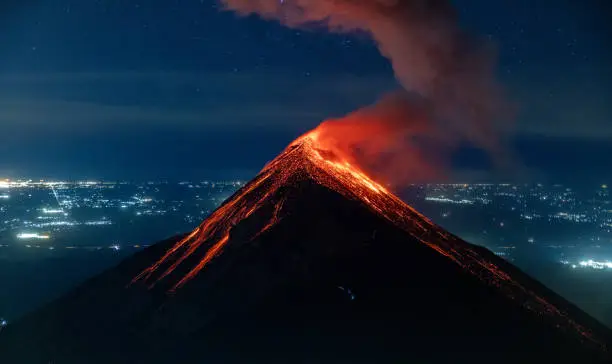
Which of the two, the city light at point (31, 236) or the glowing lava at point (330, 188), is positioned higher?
the glowing lava at point (330, 188)

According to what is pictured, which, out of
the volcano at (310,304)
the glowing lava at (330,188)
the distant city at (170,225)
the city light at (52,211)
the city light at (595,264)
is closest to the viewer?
the volcano at (310,304)

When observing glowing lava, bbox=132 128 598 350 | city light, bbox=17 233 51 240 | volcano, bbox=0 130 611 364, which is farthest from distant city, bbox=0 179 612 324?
glowing lava, bbox=132 128 598 350

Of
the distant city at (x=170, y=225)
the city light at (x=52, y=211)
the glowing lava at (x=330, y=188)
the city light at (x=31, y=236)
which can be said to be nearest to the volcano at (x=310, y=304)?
the glowing lava at (x=330, y=188)

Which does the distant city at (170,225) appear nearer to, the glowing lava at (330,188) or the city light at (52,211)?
the city light at (52,211)

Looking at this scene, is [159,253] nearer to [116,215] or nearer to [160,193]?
[116,215]

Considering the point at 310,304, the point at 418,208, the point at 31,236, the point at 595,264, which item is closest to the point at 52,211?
the point at 31,236

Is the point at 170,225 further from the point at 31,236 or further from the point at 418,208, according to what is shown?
the point at 418,208

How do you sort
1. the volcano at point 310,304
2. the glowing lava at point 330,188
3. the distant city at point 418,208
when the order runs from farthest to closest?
the distant city at point 418,208
the glowing lava at point 330,188
the volcano at point 310,304
